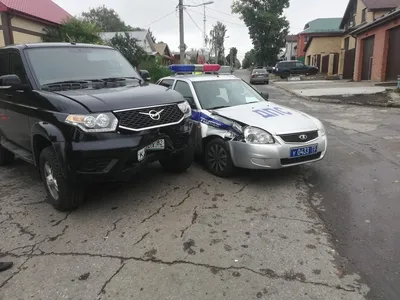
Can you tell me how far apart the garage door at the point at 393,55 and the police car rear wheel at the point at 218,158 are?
19.1 m

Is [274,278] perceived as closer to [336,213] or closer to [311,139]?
[336,213]

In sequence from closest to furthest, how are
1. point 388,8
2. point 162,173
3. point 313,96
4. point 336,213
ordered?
1. point 336,213
2. point 162,173
3. point 313,96
4. point 388,8

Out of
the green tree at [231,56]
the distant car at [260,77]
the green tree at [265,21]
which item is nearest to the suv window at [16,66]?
the distant car at [260,77]

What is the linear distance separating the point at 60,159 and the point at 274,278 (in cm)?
245

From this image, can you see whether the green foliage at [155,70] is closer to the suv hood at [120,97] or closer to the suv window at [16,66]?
the suv window at [16,66]

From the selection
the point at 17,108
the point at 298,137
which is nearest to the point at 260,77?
the point at 298,137

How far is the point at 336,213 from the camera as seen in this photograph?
4.05m

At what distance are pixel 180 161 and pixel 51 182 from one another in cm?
177

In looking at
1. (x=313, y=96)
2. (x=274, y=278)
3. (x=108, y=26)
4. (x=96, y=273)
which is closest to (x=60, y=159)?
(x=96, y=273)

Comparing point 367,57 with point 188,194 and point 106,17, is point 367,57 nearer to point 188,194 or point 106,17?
point 188,194

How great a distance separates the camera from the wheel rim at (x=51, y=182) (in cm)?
404

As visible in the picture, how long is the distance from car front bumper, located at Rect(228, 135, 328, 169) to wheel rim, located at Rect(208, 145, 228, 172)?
0.20 metres

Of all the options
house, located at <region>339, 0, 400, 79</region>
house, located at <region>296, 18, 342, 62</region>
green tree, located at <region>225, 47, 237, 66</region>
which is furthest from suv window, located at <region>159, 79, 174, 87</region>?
green tree, located at <region>225, 47, 237, 66</region>

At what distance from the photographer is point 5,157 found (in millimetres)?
6051
